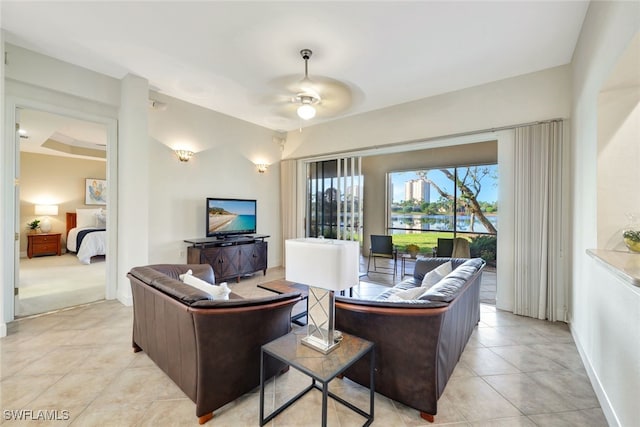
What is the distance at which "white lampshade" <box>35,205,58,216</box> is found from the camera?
680 centimetres

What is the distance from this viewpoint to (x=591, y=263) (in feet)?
7.50

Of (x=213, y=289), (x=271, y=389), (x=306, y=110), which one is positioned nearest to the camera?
(x=271, y=389)

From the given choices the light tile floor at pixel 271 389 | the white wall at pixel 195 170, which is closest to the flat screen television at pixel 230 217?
the white wall at pixel 195 170

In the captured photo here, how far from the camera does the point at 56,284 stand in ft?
14.6

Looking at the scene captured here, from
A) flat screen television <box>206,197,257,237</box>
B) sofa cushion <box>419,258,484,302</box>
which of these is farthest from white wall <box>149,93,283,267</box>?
sofa cushion <box>419,258,484,302</box>

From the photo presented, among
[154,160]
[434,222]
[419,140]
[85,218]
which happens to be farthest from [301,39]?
[85,218]

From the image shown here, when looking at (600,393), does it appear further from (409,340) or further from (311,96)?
(311,96)

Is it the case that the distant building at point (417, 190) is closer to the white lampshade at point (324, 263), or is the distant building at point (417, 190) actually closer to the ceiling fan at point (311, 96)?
the ceiling fan at point (311, 96)

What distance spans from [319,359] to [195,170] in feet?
13.6

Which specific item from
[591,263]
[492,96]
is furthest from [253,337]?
[492,96]

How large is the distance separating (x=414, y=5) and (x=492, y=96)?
80.6 inches

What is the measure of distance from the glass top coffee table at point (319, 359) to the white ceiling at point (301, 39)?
2615mm

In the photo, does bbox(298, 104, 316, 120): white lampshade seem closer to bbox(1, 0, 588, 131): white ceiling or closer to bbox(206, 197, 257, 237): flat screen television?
bbox(1, 0, 588, 131): white ceiling

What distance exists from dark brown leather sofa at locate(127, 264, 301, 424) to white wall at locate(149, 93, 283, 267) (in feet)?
8.46
